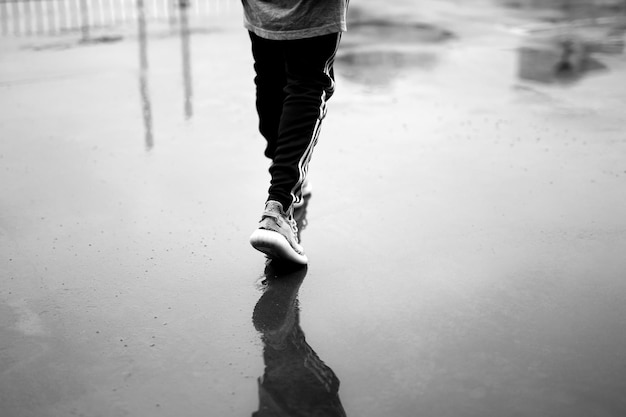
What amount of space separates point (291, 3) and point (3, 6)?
784cm

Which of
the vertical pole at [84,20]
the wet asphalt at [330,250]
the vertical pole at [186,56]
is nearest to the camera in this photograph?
the wet asphalt at [330,250]

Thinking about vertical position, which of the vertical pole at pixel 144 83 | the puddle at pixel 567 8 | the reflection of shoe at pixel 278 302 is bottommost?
the reflection of shoe at pixel 278 302

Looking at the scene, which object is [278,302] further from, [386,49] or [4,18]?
[4,18]

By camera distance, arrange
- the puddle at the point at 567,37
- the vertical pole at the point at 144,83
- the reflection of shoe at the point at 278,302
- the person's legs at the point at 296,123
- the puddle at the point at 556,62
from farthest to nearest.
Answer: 1. the puddle at the point at 567,37
2. the puddle at the point at 556,62
3. the vertical pole at the point at 144,83
4. the person's legs at the point at 296,123
5. the reflection of shoe at the point at 278,302

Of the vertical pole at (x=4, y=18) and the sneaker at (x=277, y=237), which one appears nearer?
the sneaker at (x=277, y=237)

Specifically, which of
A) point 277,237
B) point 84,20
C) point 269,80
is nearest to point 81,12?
point 84,20

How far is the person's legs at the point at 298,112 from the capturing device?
3.24m

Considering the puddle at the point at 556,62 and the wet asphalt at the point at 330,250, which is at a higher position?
the puddle at the point at 556,62

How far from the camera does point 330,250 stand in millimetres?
3418

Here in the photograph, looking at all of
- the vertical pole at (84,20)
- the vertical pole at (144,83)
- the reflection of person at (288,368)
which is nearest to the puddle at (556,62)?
the vertical pole at (144,83)

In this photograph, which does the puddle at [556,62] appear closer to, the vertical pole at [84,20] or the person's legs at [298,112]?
the person's legs at [298,112]

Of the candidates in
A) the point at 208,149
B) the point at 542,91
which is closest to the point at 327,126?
the point at 208,149

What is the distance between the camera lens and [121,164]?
4.44 meters

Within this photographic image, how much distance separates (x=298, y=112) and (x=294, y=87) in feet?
0.36
